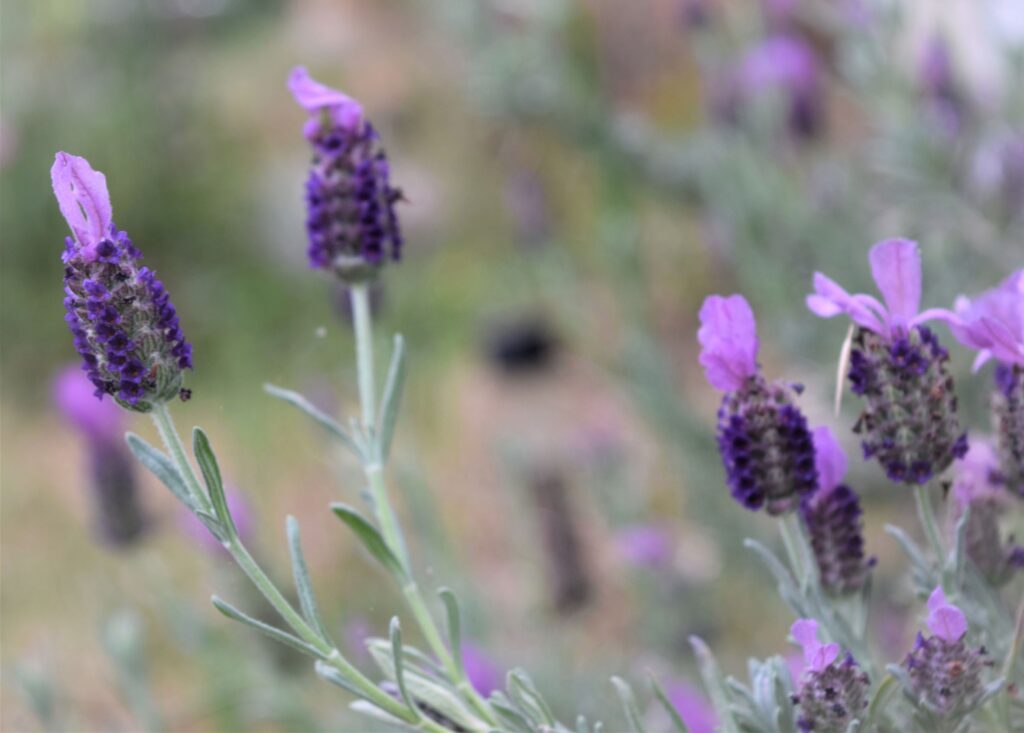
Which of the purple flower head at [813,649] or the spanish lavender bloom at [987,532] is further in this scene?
the spanish lavender bloom at [987,532]

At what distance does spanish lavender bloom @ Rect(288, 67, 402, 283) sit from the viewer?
798 millimetres

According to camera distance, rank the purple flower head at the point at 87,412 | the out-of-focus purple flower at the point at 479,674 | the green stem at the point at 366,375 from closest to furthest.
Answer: the green stem at the point at 366,375 → the out-of-focus purple flower at the point at 479,674 → the purple flower head at the point at 87,412

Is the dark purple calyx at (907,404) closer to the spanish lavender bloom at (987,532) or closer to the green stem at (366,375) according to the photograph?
the spanish lavender bloom at (987,532)

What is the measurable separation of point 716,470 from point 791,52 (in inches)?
24.9

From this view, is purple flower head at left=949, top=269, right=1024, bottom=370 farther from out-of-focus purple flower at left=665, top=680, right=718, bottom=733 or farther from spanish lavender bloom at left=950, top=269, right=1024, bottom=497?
out-of-focus purple flower at left=665, top=680, right=718, bottom=733

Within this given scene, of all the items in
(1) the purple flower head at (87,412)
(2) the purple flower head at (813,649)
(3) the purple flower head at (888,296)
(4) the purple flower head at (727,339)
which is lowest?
(2) the purple flower head at (813,649)

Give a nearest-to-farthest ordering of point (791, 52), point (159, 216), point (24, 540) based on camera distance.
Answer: point (791, 52) → point (24, 540) → point (159, 216)

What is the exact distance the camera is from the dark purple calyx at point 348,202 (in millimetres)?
800

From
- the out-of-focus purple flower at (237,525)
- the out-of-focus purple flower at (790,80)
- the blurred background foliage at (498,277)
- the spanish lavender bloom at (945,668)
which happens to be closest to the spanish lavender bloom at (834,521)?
the spanish lavender bloom at (945,668)

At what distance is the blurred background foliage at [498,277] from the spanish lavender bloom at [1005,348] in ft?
1.85

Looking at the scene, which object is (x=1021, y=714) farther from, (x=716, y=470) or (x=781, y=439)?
(x=716, y=470)

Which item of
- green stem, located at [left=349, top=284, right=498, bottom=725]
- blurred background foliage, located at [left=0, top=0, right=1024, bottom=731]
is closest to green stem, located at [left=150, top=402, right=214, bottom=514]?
green stem, located at [left=349, top=284, right=498, bottom=725]

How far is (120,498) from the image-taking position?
157cm

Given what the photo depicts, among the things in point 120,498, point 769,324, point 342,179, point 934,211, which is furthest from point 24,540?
point 342,179
